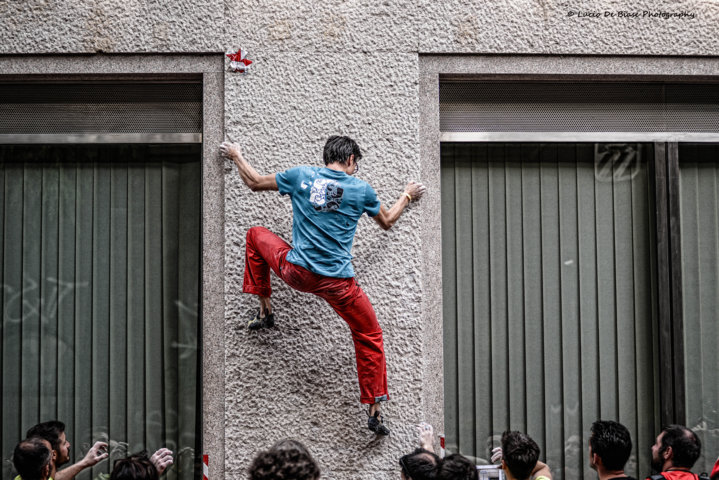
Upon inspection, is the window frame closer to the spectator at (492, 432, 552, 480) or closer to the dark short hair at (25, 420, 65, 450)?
the dark short hair at (25, 420, 65, 450)

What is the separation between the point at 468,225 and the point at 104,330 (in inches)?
123

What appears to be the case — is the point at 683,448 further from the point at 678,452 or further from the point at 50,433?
the point at 50,433

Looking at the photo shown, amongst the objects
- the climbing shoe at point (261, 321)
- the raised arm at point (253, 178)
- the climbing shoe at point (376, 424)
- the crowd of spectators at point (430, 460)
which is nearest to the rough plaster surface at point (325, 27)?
the raised arm at point (253, 178)

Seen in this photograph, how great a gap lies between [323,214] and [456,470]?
1.94 meters

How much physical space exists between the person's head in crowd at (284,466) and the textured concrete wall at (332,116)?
202 cm

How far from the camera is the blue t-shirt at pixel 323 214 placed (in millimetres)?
4449

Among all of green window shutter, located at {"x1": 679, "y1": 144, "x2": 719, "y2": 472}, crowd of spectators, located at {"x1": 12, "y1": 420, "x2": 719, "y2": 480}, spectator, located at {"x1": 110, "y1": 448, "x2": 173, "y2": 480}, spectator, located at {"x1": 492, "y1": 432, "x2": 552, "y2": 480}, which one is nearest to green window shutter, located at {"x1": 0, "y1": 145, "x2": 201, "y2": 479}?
crowd of spectators, located at {"x1": 12, "y1": 420, "x2": 719, "y2": 480}

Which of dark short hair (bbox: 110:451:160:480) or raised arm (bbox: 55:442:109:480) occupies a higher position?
dark short hair (bbox: 110:451:160:480)

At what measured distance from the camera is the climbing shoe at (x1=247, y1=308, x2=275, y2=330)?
5.04 metres

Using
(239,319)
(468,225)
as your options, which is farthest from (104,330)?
(468,225)

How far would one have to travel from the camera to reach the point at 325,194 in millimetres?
4438

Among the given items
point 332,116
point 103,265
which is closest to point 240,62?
point 332,116

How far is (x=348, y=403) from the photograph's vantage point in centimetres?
511

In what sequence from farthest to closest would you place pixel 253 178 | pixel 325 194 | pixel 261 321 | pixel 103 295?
pixel 103 295, pixel 261 321, pixel 253 178, pixel 325 194
